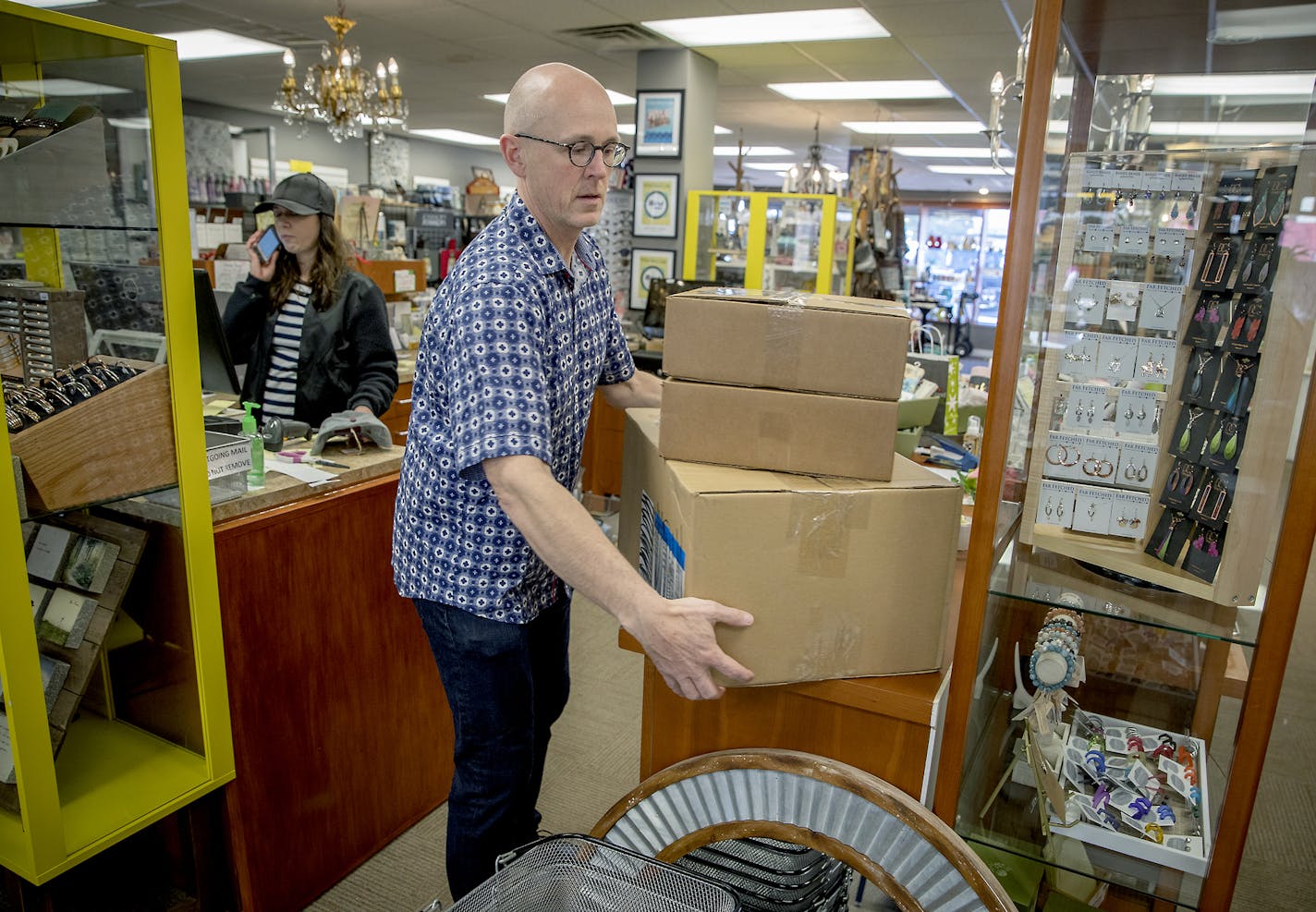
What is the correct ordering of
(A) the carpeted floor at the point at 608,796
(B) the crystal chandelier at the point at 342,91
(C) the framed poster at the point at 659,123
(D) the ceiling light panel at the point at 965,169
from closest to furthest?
(A) the carpeted floor at the point at 608,796
(B) the crystal chandelier at the point at 342,91
(C) the framed poster at the point at 659,123
(D) the ceiling light panel at the point at 965,169

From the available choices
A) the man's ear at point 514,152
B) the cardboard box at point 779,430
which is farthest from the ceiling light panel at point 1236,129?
the man's ear at point 514,152

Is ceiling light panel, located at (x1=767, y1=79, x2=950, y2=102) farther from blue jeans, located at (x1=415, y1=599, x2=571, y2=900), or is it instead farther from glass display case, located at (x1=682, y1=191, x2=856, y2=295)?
blue jeans, located at (x1=415, y1=599, x2=571, y2=900)

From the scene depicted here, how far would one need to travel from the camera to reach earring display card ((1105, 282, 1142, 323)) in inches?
44.6

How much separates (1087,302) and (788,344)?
0.40m

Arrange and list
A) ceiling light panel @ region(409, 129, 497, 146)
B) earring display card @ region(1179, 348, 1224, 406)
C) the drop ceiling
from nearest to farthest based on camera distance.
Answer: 1. earring display card @ region(1179, 348, 1224, 406)
2. the drop ceiling
3. ceiling light panel @ region(409, 129, 497, 146)

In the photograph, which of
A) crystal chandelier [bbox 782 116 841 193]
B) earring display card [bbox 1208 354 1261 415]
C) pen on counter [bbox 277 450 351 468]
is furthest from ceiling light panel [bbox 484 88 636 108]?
earring display card [bbox 1208 354 1261 415]

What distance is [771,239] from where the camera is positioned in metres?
6.26

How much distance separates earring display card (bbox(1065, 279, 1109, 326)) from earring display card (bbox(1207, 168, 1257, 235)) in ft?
0.51

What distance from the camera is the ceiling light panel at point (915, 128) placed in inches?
355

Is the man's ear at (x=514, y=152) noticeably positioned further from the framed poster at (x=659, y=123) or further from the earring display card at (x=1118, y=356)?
the framed poster at (x=659, y=123)


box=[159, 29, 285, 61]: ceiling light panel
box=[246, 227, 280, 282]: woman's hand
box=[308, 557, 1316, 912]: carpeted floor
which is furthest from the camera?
box=[159, 29, 285, 61]: ceiling light panel

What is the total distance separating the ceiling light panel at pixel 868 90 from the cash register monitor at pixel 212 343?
20.0 ft

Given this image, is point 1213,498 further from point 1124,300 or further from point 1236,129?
point 1236,129

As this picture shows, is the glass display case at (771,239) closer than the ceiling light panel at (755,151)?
Yes
